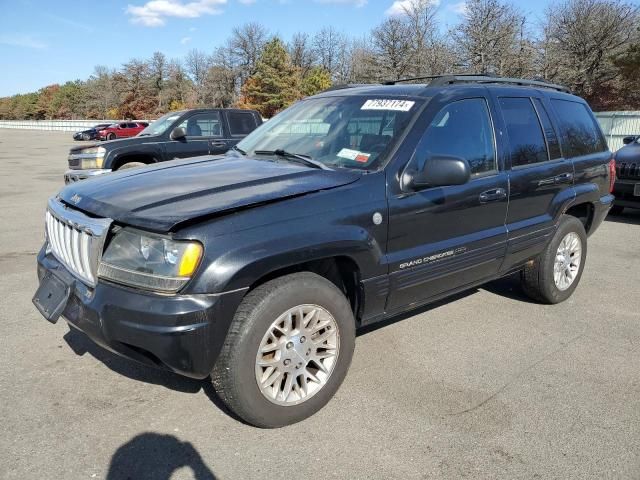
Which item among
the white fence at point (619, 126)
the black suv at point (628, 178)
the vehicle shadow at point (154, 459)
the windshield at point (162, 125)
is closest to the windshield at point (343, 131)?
the vehicle shadow at point (154, 459)

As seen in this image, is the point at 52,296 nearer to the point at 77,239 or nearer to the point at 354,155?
the point at 77,239

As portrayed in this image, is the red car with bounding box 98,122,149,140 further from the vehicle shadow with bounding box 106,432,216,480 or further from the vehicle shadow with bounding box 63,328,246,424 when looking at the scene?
the vehicle shadow with bounding box 106,432,216,480

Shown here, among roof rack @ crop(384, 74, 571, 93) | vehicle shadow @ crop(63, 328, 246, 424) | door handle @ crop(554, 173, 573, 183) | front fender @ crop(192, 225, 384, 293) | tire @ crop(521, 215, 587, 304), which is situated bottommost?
vehicle shadow @ crop(63, 328, 246, 424)

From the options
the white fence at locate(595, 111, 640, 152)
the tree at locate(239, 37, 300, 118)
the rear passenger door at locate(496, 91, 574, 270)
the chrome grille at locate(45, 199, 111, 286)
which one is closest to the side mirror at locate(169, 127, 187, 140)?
the chrome grille at locate(45, 199, 111, 286)

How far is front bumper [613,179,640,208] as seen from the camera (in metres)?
8.42

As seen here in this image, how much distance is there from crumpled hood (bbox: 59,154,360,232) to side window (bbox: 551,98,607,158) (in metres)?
2.55

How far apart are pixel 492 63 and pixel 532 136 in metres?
36.5

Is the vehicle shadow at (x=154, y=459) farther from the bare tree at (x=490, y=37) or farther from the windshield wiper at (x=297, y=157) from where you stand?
the bare tree at (x=490, y=37)

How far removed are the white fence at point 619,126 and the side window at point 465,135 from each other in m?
18.3

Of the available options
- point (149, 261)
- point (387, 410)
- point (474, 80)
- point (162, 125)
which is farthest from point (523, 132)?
point (162, 125)

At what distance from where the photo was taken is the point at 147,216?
2.60 m

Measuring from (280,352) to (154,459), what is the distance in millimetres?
799

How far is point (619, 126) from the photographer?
66.2 ft

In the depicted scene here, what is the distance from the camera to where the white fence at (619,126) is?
1967cm
